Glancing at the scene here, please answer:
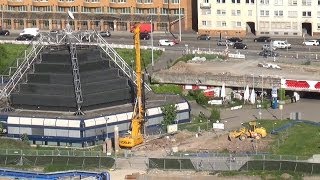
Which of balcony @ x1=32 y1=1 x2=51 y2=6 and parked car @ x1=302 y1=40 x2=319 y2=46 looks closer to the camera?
parked car @ x1=302 y1=40 x2=319 y2=46

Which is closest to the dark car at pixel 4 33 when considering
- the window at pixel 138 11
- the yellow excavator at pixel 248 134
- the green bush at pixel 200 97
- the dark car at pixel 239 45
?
the window at pixel 138 11

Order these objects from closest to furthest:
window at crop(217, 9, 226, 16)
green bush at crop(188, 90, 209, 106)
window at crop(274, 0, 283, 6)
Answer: green bush at crop(188, 90, 209, 106) → window at crop(274, 0, 283, 6) → window at crop(217, 9, 226, 16)

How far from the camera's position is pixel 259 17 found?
343ft

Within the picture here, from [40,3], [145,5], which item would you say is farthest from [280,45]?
[40,3]

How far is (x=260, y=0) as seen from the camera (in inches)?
4102

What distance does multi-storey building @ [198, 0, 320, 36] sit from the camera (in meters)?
103

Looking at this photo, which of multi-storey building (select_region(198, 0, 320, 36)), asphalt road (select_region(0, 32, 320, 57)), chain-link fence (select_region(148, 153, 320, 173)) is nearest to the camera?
chain-link fence (select_region(148, 153, 320, 173))

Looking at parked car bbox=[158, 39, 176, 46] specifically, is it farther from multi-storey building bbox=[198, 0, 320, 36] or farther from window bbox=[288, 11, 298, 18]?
window bbox=[288, 11, 298, 18]

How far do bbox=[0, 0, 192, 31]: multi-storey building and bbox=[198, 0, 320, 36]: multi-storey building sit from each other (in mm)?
3137

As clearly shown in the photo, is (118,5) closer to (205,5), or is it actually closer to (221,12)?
(205,5)

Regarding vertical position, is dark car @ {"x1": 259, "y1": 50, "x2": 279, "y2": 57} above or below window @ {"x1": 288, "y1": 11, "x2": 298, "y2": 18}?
below

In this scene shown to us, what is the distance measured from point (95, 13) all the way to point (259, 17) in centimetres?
1622

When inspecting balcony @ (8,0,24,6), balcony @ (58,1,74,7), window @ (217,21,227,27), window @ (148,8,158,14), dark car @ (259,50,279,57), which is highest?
balcony @ (8,0,24,6)

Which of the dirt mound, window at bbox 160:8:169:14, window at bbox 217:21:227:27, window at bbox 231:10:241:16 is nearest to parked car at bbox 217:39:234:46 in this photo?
window at bbox 231:10:241:16
